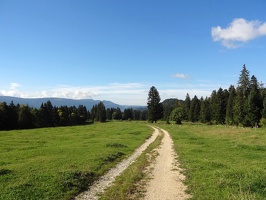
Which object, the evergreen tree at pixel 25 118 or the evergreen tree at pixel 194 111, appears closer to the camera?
the evergreen tree at pixel 25 118

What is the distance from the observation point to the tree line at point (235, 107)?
8156 centimetres

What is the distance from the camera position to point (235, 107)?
287 feet

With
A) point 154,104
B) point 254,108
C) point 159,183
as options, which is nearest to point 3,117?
point 154,104

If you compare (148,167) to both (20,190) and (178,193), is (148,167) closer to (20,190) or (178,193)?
(178,193)

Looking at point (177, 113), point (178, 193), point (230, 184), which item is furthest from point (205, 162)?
point (177, 113)

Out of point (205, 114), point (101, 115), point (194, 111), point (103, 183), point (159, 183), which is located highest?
point (194, 111)

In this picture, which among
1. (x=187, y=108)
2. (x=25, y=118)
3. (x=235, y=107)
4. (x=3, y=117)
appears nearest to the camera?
(x=235, y=107)

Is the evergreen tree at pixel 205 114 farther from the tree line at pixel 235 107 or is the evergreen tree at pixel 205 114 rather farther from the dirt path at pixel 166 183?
the dirt path at pixel 166 183

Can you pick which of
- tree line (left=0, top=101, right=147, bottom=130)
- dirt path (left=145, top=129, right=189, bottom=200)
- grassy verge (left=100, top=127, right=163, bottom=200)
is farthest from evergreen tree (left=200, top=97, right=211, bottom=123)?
grassy verge (left=100, top=127, right=163, bottom=200)

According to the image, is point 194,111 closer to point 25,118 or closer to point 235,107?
point 235,107

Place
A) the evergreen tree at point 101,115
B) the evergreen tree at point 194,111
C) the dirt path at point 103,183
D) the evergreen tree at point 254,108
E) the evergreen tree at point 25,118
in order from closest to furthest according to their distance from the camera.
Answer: the dirt path at point 103,183 → the evergreen tree at point 254,108 → the evergreen tree at point 25,118 → the evergreen tree at point 194,111 → the evergreen tree at point 101,115

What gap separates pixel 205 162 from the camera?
20.7 m

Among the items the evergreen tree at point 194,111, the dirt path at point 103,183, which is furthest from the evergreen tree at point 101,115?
the dirt path at point 103,183

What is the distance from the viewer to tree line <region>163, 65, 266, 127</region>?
268 ft
